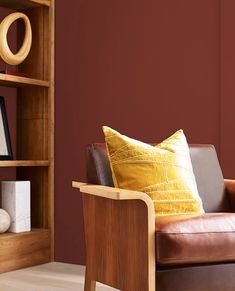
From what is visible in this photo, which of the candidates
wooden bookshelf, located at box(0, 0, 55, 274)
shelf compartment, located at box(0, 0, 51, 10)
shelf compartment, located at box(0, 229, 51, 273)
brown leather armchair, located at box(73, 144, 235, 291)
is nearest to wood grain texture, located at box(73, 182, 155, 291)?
brown leather armchair, located at box(73, 144, 235, 291)

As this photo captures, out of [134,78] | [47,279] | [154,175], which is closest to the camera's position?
[154,175]

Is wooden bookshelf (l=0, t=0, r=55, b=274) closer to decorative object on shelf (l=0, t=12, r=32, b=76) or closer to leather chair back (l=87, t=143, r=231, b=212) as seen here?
decorative object on shelf (l=0, t=12, r=32, b=76)

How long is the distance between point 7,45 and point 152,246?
6.34ft

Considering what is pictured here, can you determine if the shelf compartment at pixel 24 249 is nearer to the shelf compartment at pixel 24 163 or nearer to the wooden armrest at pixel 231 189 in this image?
the shelf compartment at pixel 24 163

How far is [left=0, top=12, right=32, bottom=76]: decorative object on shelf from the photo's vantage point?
147 inches

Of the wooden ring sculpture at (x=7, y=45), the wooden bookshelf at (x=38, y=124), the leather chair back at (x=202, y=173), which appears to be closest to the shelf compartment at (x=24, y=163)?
the wooden bookshelf at (x=38, y=124)

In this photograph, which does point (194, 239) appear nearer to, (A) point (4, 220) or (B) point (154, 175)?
(B) point (154, 175)

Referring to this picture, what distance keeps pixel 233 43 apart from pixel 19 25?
153 cm

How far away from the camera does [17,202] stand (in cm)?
382

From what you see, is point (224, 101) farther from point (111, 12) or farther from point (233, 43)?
point (111, 12)

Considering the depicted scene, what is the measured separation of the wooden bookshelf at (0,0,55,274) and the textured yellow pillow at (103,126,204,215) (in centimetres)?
127

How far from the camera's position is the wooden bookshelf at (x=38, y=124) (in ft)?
13.2

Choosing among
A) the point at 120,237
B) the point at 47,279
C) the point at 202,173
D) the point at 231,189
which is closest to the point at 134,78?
the point at 202,173

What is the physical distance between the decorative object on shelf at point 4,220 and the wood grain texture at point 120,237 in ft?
3.18
